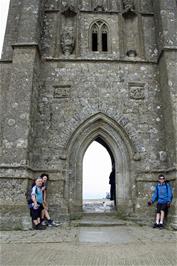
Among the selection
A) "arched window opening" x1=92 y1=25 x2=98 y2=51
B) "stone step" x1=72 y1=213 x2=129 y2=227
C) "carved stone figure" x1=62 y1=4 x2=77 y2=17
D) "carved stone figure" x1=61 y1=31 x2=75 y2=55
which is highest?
"carved stone figure" x1=62 y1=4 x2=77 y2=17

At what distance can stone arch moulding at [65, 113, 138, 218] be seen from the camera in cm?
841

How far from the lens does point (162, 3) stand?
32.7 feet

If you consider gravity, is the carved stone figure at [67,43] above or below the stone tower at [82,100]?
above

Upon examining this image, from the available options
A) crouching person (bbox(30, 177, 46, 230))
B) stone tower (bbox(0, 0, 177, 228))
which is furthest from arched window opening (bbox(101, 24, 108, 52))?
crouching person (bbox(30, 177, 46, 230))

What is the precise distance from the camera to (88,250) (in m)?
4.21

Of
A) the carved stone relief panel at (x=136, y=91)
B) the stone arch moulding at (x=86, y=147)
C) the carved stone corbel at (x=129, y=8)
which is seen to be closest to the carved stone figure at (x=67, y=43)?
the carved stone corbel at (x=129, y=8)

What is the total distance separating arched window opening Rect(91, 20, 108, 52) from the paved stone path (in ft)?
25.9

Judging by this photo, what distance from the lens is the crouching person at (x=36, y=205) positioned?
22.3 ft

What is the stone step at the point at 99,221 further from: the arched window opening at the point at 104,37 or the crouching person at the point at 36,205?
the arched window opening at the point at 104,37

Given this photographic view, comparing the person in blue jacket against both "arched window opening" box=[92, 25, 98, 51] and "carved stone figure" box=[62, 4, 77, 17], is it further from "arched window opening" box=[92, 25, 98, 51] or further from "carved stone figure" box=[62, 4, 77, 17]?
"carved stone figure" box=[62, 4, 77, 17]

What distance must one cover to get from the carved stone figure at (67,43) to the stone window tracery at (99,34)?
0.91m

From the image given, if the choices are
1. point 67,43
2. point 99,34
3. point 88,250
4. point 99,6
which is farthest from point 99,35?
point 88,250

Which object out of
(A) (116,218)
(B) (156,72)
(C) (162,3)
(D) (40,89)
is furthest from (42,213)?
(C) (162,3)

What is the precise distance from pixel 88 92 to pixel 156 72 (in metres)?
2.86
